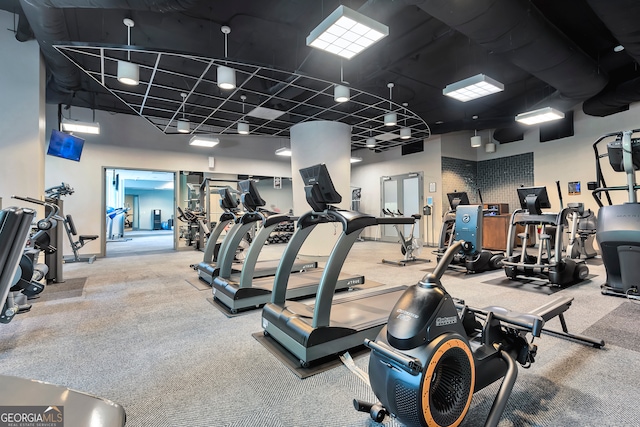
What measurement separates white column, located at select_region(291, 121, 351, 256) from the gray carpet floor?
13.1 feet

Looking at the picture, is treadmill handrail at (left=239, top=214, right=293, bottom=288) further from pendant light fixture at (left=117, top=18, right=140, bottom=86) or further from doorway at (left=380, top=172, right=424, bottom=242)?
doorway at (left=380, top=172, right=424, bottom=242)

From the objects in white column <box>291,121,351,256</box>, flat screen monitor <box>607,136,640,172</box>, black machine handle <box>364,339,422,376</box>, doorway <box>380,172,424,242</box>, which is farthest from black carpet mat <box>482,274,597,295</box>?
doorway <box>380,172,424,242</box>

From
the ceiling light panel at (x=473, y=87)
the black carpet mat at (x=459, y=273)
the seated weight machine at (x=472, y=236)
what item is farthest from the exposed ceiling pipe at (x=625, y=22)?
the black carpet mat at (x=459, y=273)

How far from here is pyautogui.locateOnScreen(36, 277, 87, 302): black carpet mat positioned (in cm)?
397

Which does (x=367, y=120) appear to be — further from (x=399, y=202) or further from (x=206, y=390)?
(x=206, y=390)

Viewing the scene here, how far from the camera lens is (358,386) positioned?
1956 millimetres

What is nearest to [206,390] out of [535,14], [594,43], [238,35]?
[238,35]

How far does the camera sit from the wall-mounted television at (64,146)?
647 cm

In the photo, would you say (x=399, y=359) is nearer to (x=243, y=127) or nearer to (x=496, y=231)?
(x=243, y=127)

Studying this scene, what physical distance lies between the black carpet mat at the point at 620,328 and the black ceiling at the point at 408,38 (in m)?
3.26

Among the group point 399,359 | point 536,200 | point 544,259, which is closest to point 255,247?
point 399,359

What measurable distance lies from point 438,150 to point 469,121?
1.61 m

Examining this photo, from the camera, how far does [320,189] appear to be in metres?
2.49

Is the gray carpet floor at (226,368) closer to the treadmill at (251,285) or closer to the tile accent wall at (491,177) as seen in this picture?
the treadmill at (251,285)
